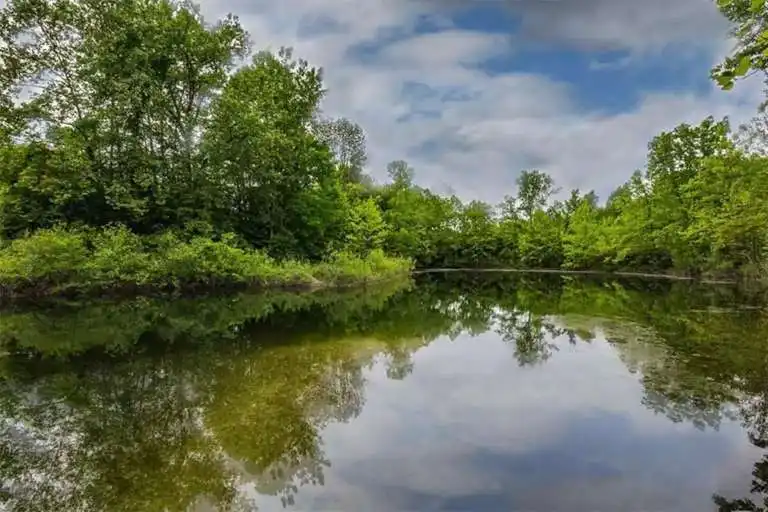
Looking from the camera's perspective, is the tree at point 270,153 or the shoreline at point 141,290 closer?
the shoreline at point 141,290

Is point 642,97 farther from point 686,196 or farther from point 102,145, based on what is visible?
point 102,145

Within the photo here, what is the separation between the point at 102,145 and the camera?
23359 mm

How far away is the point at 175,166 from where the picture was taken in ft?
82.8

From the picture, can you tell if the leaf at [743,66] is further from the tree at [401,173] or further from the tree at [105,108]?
the tree at [401,173]

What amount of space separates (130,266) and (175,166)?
7.25 metres

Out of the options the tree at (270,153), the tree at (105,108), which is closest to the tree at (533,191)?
the tree at (270,153)

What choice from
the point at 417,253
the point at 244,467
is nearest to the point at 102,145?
the point at 244,467

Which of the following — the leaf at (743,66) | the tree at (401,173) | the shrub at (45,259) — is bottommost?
the shrub at (45,259)

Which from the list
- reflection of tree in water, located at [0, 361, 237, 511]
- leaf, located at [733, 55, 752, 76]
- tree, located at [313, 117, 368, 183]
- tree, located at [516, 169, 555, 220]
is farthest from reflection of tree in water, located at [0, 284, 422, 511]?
tree, located at [516, 169, 555, 220]

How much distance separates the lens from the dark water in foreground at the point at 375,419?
4.48m

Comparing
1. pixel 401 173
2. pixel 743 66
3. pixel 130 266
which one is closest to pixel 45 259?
pixel 130 266

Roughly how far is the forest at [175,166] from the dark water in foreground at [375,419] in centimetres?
874

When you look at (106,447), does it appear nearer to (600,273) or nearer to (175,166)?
(175,166)

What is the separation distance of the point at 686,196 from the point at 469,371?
33.9 metres
